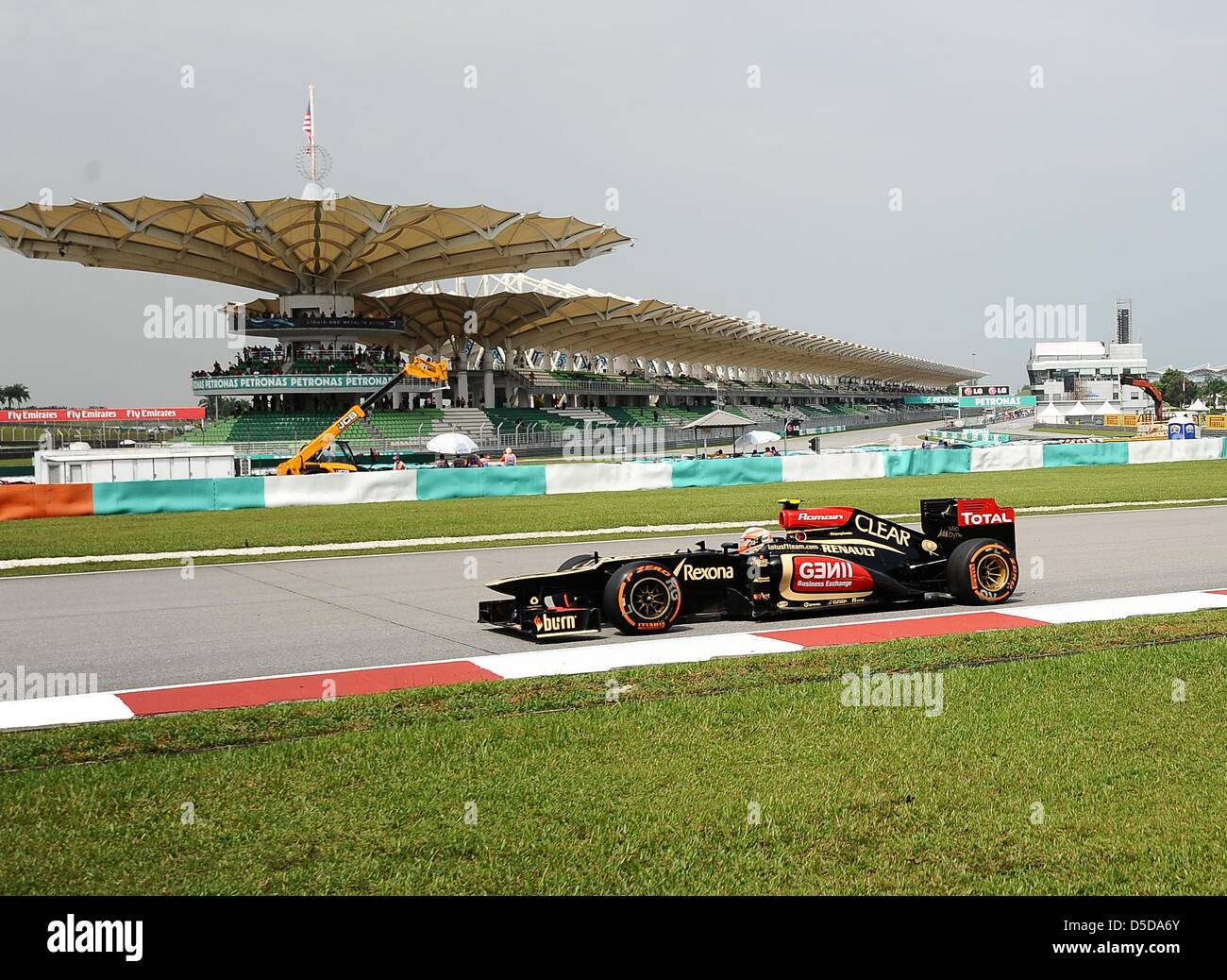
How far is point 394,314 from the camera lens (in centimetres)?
7831

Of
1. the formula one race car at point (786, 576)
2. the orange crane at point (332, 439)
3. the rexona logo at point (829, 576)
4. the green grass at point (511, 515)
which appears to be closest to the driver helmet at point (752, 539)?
the formula one race car at point (786, 576)

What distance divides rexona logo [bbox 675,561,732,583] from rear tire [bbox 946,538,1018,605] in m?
2.58

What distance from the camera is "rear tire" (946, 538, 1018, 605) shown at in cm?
1185

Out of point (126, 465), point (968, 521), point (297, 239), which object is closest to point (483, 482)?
point (126, 465)

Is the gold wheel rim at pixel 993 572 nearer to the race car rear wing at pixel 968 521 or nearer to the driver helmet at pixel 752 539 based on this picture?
the race car rear wing at pixel 968 521

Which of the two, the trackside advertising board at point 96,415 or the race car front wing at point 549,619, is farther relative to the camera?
the trackside advertising board at point 96,415

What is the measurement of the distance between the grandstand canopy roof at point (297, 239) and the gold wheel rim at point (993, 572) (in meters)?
45.7

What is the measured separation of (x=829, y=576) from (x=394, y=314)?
70387 mm

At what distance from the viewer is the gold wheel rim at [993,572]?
39.2ft

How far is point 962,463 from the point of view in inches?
1508

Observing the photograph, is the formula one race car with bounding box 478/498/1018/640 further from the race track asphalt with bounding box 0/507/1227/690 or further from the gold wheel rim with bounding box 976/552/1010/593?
the race track asphalt with bounding box 0/507/1227/690

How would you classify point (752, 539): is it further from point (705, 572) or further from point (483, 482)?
point (483, 482)

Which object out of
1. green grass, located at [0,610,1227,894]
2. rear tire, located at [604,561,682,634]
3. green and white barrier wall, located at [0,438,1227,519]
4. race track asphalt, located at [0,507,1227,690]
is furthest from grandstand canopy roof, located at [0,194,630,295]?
green grass, located at [0,610,1227,894]
